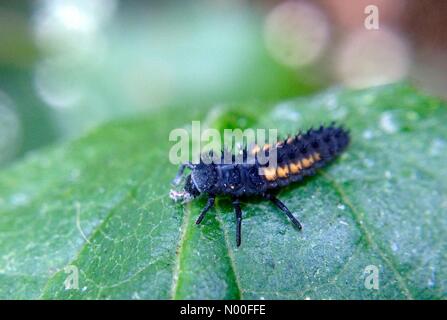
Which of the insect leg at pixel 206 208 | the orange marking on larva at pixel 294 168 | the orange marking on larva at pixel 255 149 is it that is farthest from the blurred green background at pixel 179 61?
the insect leg at pixel 206 208

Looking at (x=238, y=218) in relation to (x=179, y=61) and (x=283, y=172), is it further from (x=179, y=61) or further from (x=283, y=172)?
(x=179, y=61)

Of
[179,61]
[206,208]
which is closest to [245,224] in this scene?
[206,208]

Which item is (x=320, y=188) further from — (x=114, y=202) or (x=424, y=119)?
(x=114, y=202)

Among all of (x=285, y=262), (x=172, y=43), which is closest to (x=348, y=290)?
(x=285, y=262)

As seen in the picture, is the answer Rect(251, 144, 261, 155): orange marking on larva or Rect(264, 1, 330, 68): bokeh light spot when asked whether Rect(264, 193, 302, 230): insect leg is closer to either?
Rect(251, 144, 261, 155): orange marking on larva

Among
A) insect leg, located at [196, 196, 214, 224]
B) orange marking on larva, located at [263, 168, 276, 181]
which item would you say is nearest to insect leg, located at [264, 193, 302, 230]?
orange marking on larva, located at [263, 168, 276, 181]
